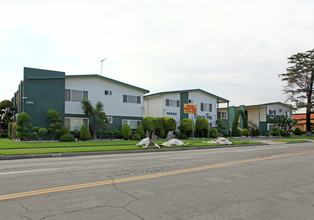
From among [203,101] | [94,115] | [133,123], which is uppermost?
[203,101]

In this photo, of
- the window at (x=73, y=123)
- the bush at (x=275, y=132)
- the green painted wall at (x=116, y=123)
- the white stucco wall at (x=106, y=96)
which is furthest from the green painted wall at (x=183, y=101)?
the bush at (x=275, y=132)

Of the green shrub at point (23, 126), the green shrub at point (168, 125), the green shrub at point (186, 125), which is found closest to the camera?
the green shrub at point (23, 126)

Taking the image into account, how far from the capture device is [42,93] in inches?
Result: 1066

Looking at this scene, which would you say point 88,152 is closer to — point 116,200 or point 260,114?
point 116,200

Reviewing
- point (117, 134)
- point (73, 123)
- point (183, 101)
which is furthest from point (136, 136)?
point (183, 101)

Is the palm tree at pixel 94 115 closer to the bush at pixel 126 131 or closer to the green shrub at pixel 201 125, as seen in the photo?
the bush at pixel 126 131

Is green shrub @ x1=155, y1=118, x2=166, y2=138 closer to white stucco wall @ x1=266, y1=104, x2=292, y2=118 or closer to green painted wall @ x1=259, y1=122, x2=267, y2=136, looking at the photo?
green painted wall @ x1=259, y1=122, x2=267, y2=136

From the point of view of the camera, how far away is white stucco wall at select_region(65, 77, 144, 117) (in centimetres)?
2920

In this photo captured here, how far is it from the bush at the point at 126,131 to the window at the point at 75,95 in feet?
18.3

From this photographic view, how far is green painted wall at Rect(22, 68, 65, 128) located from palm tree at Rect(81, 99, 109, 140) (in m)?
2.56

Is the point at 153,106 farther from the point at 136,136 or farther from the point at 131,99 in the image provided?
the point at 136,136

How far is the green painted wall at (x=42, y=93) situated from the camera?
2620 centimetres

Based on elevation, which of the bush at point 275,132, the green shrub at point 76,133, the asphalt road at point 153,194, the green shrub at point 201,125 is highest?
the green shrub at point 201,125

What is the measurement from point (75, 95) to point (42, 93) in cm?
354
